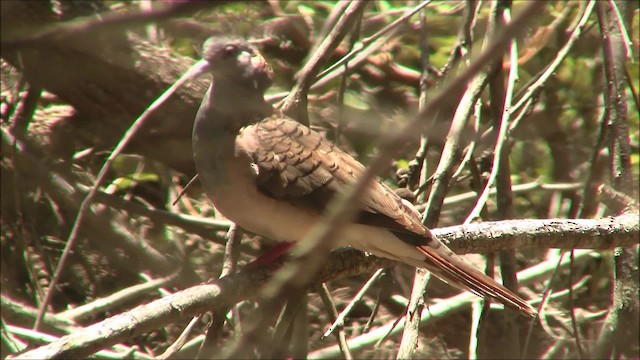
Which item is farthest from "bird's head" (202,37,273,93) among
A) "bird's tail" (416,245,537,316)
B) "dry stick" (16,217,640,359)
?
"bird's tail" (416,245,537,316)

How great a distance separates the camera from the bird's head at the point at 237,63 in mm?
3902

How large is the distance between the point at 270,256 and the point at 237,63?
3.58ft

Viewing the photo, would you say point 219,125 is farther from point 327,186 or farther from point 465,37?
point 465,37

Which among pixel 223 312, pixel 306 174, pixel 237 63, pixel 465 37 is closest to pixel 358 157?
pixel 465 37

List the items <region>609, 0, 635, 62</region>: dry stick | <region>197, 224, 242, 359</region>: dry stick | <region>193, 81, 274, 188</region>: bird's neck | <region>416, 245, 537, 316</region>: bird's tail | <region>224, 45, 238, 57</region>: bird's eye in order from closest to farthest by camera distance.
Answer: <region>197, 224, 242, 359</region>: dry stick < <region>416, 245, 537, 316</region>: bird's tail < <region>193, 81, 274, 188</region>: bird's neck < <region>609, 0, 635, 62</region>: dry stick < <region>224, 45, 238, 57</region>: bird's eye

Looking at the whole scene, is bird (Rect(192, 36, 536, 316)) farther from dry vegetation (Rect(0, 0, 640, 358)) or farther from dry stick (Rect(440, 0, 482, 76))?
dry stick (Rect(440, 0, 482, 76))

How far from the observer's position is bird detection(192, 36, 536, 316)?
3.34 metres

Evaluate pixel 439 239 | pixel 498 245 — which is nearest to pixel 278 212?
pixel 439 239

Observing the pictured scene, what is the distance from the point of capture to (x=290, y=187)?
11.7 feet

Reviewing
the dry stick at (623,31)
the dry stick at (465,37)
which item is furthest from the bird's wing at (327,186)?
the dry stick at (623,31)

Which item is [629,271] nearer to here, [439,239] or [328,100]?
[439,239]

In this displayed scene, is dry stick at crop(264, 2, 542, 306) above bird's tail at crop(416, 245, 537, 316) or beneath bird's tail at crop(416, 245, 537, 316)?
above

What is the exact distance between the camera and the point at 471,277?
10.8 ft

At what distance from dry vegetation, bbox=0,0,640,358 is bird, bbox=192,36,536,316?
0.17 metres
